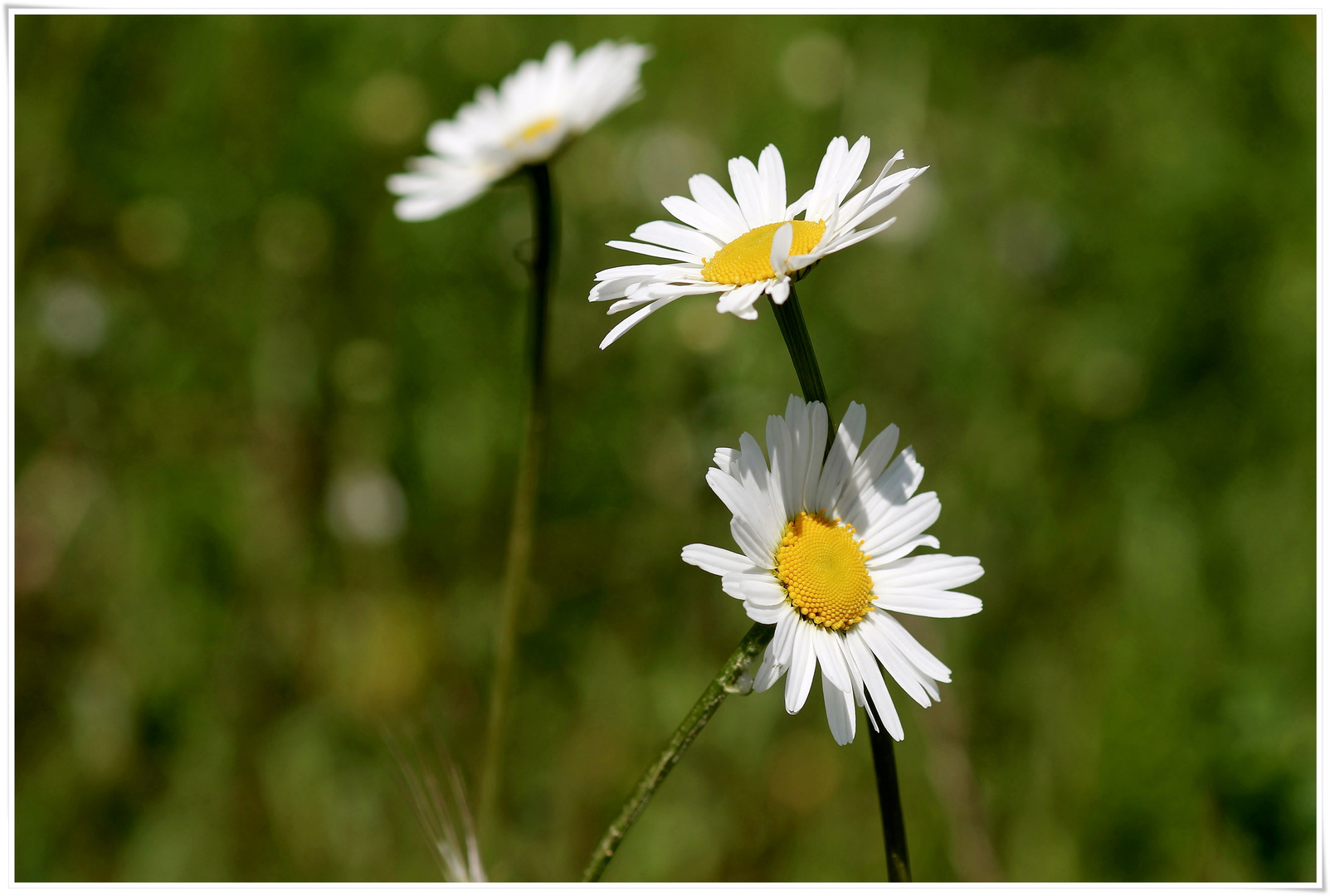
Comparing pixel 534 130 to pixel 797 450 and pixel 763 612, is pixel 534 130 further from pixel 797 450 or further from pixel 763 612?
pixel 763 612

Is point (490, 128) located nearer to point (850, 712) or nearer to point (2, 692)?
point (2, 692)

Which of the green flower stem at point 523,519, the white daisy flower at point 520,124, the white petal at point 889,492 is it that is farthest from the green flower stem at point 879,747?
the white daisy flower at point 520,124

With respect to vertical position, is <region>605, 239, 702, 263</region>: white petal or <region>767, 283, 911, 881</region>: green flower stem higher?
<region>605, 239, 702, 263</region>: white petal

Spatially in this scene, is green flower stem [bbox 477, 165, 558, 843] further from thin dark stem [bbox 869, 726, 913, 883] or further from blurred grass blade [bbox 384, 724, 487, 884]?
thin dark stem [bbox 869, 726, 913, 883]

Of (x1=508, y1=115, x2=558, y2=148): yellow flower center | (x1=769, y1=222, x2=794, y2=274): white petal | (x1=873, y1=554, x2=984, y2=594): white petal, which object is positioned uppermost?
(x1=508, y1=115, x2=558, y2=148): yellow flower center

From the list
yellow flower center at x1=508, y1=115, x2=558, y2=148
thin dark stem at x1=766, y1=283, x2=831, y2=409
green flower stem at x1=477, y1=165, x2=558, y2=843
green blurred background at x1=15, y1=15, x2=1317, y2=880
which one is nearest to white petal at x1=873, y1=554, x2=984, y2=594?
thin dark stem at x1=766, y1=283, x2=831, y2=409

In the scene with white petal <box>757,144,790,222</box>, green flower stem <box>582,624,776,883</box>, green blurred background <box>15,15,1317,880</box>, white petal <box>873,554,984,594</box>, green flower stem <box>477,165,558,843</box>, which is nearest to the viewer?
green flower stem <box>582,624,776,883</box>

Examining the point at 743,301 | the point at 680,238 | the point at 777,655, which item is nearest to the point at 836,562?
the point at 777,655

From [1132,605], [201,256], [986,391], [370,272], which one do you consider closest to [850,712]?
[1132,605]
